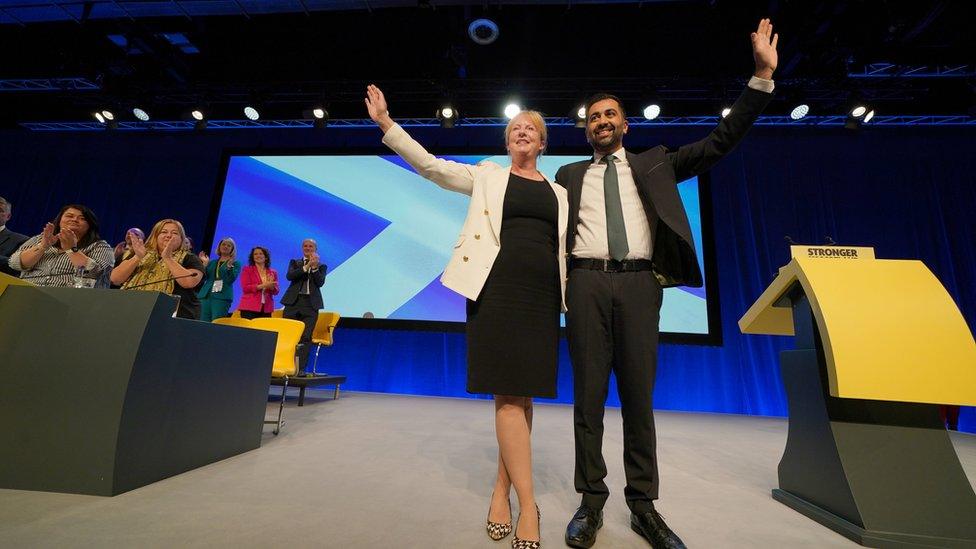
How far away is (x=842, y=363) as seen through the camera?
1.29m

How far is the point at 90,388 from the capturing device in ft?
4.95

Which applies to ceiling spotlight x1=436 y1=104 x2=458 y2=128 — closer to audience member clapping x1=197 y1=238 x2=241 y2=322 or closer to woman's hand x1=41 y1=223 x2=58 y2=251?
audience member clapping x1=197 y1=238 x2=241 y2=322

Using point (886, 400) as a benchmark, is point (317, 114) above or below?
above

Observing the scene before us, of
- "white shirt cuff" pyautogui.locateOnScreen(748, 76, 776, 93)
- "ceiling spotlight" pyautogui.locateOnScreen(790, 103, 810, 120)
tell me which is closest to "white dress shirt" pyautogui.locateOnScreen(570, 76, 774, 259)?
"white shirt cuff" pyautogui.locateOnScreen(748, 76, 776, 93)

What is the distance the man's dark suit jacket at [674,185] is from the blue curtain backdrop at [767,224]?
13.8ft

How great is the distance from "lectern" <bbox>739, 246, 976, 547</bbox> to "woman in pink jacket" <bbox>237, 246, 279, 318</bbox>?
445 cm

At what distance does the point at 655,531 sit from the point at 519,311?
0.77 metres

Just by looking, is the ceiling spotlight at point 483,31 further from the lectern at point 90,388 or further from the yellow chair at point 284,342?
the lectern at point 90,388

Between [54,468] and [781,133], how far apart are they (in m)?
7.73

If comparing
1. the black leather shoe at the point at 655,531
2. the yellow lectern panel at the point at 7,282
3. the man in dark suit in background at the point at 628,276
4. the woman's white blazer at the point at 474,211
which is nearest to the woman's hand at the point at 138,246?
the yellow lectern panel at the point at 7,282

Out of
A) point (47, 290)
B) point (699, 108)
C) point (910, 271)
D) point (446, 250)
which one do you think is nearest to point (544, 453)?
point (910, 271)

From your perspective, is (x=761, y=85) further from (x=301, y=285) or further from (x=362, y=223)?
(x=362, y=223)

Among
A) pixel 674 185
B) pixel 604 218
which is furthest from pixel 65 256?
pixel 674 185

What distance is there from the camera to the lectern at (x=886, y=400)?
4.19 ft
